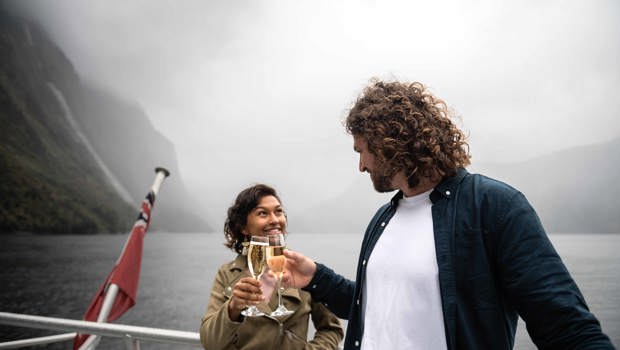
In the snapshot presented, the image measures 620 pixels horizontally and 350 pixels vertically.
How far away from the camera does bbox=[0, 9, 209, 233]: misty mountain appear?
98.4 metres

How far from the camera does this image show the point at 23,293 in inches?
2440

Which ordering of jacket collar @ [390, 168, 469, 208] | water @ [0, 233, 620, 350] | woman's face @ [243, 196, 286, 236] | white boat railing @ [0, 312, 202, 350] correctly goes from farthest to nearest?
water @ [0, 233, 620, 350] → woman's face @ [243, 196, 286, 236] → white boat railing @ [0, 312, 202, 350] → jacket collar @ [390, 168, 469, 208]

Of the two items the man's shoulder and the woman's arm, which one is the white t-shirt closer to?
the man's shoulder

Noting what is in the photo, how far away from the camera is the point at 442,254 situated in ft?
4.51

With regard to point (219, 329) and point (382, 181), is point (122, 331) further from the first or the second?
point (382, 181)

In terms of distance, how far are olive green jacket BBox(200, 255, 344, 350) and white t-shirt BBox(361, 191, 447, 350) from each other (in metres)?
0.64

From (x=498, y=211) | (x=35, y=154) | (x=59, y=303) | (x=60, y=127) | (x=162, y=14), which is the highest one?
(x=162, y=14)

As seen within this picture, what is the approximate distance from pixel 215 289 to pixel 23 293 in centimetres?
7525

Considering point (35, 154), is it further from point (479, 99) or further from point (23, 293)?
point (479, 99)

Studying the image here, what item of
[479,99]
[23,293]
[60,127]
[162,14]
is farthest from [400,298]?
[162,14]

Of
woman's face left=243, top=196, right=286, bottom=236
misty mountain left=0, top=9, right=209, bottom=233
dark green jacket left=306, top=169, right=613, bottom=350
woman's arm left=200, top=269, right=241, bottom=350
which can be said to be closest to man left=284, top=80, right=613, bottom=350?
dark green jacket left=306, top=169, right=613, bottom=350

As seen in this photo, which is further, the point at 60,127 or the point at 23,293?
the point at 60,127

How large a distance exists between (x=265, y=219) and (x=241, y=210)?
0.19 m

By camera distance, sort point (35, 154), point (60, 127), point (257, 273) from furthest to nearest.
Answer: point (60, 127)
point (35, 154)
point (257, 273)
